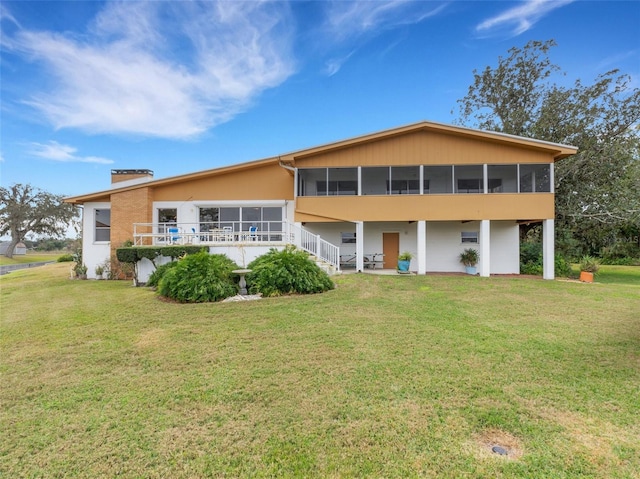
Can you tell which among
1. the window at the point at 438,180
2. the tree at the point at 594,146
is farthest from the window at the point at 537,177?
the tree at the point at 594,146

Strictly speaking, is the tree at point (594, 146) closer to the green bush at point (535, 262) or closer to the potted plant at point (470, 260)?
the green bush at point (535, 262)

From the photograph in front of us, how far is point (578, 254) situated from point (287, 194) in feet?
61.7

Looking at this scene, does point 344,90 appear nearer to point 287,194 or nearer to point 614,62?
point 287,194

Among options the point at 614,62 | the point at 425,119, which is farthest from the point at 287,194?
the point at 614,62

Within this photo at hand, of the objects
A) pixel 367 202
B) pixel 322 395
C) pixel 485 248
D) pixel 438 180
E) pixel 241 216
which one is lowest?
pixel 322 395

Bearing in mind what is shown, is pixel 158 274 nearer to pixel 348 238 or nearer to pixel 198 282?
pixel 198 282

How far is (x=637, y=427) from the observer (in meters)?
2.88

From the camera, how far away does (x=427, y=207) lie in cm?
1401

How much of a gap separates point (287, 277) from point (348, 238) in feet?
24.5

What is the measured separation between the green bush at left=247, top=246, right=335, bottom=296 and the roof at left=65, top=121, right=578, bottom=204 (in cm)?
614

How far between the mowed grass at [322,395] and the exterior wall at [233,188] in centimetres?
930

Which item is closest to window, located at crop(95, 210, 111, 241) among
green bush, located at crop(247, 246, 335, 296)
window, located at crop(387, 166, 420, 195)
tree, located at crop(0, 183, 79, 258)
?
green bush, located at crop(247, 246, 335, 296)

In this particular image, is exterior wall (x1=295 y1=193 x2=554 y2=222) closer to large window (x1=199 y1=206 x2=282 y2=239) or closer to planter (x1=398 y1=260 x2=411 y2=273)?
large window (x1=199 y1=206 x2=282 y2=239)

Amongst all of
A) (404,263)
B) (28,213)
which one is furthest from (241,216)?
(28,213)
